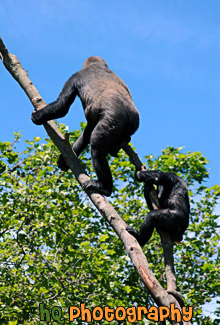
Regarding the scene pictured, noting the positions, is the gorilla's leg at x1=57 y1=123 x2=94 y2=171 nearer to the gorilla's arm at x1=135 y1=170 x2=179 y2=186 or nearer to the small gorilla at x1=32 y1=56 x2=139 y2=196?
the small gorilla at x1=32 y1=56 x2=139 y2=196

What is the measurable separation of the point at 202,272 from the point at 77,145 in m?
6.02

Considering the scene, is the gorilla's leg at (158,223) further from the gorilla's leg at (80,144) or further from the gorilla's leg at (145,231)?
the gorilla's leg at (80,144)

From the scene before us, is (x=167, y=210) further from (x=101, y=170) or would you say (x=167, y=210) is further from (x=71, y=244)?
(x=71, y=244)

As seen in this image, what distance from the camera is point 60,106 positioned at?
4.47 metres

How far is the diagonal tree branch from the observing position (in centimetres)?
304

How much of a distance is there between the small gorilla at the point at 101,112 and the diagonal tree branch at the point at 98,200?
16cm

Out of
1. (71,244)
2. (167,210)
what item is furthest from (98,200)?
(71,244)

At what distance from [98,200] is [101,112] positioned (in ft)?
3.22

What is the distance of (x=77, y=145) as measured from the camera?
16.1ft

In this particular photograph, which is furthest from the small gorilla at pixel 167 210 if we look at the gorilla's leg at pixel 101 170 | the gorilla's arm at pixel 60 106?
the gorilla's arm at pixel 60 106

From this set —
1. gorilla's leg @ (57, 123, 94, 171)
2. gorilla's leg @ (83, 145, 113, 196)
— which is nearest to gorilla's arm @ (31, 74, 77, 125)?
gorilla's leg @ (57, 123, 94, 171)

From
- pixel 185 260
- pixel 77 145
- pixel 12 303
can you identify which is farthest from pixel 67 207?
pixel 77 145

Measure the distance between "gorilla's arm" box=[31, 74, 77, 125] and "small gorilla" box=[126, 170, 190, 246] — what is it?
42.2 inches

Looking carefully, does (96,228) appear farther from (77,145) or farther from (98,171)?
(98,171)
